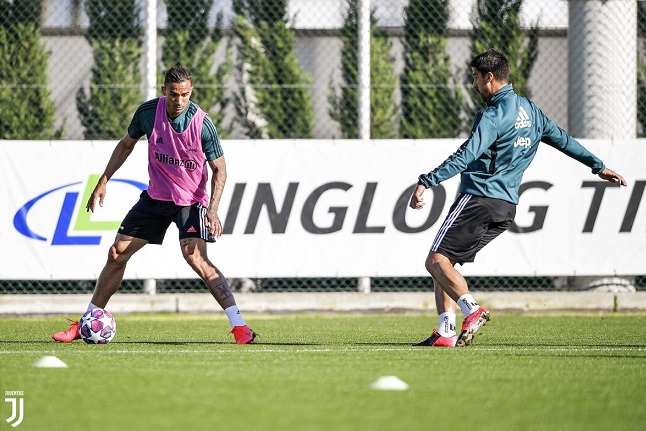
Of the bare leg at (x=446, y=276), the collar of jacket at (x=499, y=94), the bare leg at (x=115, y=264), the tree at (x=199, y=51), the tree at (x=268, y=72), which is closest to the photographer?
the bare leg at (x=446, y=276)

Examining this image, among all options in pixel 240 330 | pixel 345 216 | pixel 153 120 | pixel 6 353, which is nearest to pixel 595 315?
pixel 345 216

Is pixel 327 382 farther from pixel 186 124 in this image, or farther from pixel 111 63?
pixel 111 63

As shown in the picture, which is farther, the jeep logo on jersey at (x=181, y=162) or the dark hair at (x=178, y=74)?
the jeep logo on jersey at (x=181, y=162)

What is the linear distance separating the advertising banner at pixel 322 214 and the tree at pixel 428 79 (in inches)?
113

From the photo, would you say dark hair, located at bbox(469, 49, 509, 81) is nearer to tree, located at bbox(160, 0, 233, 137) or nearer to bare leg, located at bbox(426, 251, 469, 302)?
bare leg, located at bbox(426, 251, 469, 302)

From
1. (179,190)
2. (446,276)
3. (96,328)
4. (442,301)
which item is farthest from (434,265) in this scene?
(96,328)

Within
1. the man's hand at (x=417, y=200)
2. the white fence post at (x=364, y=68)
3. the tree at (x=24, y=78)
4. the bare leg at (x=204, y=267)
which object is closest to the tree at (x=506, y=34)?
the white fence post at (x=364, y=68)

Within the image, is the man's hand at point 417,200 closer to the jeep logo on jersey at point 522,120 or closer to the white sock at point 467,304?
the white sock at point 467,304

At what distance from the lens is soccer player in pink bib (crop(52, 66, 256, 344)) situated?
8.68 m

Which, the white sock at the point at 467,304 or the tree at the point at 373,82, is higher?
the tree at the point at 373,82

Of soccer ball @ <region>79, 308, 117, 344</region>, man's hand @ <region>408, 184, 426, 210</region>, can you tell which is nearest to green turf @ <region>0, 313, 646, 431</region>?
soccer ball @ <region>79, 308, 117, 344</region>

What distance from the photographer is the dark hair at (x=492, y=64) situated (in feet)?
27.4

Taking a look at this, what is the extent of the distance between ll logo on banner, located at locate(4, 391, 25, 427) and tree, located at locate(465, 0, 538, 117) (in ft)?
33.4

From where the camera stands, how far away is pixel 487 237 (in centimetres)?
859
